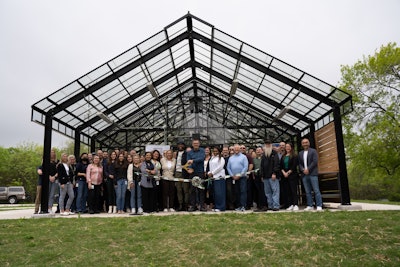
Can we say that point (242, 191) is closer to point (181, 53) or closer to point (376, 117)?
point (181, 53)

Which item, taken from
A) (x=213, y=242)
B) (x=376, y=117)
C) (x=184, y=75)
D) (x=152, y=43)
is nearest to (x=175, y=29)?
(x=152, y=43)

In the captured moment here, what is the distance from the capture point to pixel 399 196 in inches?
1032

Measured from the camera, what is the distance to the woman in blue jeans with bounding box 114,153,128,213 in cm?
919

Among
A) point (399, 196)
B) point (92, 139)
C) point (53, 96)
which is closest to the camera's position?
point (53, 96)

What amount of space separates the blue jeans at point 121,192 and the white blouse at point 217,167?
2467mm

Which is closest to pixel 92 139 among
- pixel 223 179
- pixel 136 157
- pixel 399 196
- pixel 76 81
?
pixel 76 81

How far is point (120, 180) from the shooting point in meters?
9.21

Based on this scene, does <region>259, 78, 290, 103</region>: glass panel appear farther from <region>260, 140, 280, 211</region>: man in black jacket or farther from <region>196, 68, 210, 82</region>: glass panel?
<region>260, 140, 280, 211</region>: man in black jacket

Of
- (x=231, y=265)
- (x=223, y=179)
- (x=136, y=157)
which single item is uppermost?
(x=136, y=157)

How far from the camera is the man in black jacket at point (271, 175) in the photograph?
28.5 feet

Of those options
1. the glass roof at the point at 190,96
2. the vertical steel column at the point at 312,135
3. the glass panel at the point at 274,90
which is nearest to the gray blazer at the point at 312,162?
the glass roof at the point at 190,96

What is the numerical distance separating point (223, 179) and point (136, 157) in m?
2.54

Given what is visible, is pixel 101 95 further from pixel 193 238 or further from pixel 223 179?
pixel 193 238

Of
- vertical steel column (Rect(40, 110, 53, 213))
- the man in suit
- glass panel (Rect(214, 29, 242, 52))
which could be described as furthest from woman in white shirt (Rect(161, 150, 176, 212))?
glass panel (Rect(214, 29, 242, 52))
